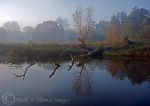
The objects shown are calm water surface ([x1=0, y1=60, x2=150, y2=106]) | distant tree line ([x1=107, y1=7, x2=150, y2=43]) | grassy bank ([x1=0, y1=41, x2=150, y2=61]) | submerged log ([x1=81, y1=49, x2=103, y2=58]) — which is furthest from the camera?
distant tree line ([x1=107, y1=7, x2=150, y2=43])

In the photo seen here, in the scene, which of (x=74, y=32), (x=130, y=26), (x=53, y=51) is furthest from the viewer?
(x=130, y=26)

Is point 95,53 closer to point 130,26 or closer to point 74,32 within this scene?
point 74,32

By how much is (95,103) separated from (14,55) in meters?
8.25

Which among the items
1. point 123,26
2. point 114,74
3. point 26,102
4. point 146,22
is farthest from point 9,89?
point 146,22

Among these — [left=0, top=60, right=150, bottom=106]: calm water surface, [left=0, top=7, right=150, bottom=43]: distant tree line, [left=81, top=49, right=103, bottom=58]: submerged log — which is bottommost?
[left=0, top=60, right=150, bottom=106]: calm water surface

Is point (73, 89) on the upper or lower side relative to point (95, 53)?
lower

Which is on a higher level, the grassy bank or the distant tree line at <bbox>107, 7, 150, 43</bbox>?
the distant tree line at <bbox>107, 7, 150, 43</bbox>

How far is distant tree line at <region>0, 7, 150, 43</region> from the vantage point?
13.3 m

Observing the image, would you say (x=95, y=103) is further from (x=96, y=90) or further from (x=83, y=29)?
(x=83, y=29)

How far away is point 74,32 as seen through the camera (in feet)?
51.9

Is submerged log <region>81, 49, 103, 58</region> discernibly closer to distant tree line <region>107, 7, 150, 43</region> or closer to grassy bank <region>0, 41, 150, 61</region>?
grassy bank <region>0, 41, 150, 61</region>

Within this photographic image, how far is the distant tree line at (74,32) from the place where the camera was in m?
13.3

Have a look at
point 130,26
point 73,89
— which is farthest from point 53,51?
point 130,26

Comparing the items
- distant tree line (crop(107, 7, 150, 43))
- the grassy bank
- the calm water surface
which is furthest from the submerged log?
the calm water surface
